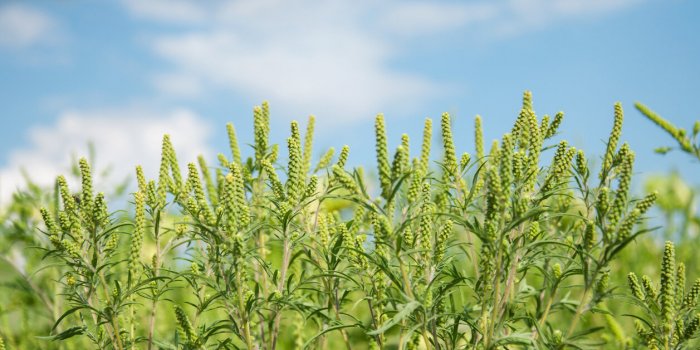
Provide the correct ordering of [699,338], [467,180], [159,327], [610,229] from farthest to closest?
1. [159,327]
2. [467,180]
3. [699,338]
4. [610,229]

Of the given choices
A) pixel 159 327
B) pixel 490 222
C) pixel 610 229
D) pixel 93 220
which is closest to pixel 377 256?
pixel 490 222

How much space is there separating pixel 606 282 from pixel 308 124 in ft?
4.41

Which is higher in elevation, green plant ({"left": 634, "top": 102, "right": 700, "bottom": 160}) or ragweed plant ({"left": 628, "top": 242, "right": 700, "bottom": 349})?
green plant ({"left": 634, "top": 102, "right": 700, "bottom": 160})

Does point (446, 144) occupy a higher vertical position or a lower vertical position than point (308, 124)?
lower

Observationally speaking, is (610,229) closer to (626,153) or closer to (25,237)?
(626,153)

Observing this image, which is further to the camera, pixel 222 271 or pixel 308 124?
pixel 308 124

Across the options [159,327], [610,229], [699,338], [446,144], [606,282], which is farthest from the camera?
[159,327]

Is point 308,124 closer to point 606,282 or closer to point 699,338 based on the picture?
point 606,282

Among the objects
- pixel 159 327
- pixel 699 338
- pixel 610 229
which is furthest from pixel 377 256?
pixel 159 327

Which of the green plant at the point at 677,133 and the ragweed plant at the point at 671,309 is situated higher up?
the green plant at the point at 677,133

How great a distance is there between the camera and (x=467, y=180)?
253 centimetres

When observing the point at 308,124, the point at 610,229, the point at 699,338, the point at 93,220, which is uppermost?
the point at 308,124

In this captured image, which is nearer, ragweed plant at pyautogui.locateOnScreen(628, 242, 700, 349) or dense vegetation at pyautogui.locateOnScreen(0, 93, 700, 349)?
dense vegetation at pyautogui.locateOnScreen(0, 93, 700, 349)

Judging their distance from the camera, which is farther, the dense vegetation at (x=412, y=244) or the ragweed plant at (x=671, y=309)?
the ragweed plant at (x=671, y=309)
